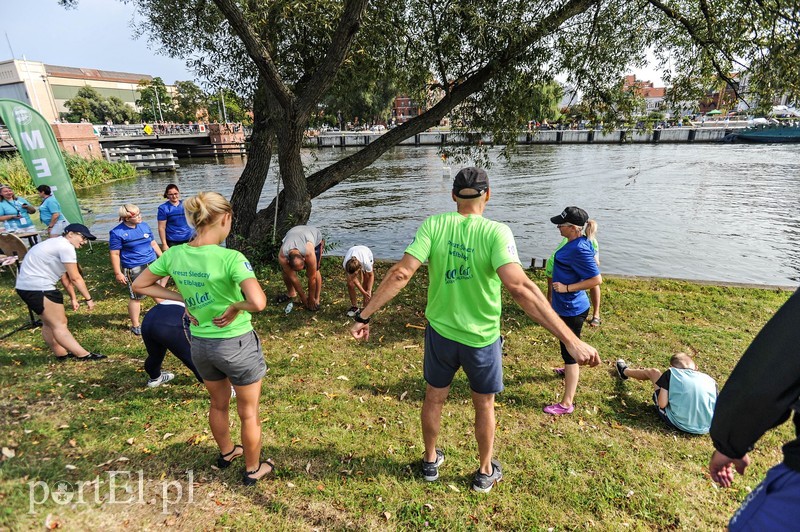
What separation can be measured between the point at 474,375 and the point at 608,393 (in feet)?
9.15

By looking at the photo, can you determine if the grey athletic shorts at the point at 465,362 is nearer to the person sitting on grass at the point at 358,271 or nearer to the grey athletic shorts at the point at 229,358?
the grey athletic shorts at the point at 229,358

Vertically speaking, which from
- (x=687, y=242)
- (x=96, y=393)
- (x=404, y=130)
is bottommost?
(x=687, y=242)

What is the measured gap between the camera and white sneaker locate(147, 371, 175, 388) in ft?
16.1

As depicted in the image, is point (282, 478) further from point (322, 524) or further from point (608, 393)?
point (608, 393)

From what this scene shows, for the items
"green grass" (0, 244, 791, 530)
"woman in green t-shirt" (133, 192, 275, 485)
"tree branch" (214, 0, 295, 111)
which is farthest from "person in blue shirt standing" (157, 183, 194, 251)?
"woman in green t-shirt" (133, 192, 275, 485)

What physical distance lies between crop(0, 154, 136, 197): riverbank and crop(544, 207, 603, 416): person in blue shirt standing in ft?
77.7

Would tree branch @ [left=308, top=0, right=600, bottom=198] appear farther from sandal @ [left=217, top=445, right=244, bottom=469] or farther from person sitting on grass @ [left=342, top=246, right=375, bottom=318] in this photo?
sandal @ [left=217, top=445, right=244, bottom=469]

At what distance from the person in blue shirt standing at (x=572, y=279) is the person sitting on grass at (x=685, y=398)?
3.01 feet

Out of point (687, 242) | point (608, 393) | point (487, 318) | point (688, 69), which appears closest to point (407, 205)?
point (687, 242)

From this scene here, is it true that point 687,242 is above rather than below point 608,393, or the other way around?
below

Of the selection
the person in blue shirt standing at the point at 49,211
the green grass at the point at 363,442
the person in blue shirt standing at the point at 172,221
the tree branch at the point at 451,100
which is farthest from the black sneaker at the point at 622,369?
the person in blue shirt standing at the point at 49,211

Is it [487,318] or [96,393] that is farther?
[96,393]

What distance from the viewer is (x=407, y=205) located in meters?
21.6

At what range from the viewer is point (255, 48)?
708cm
